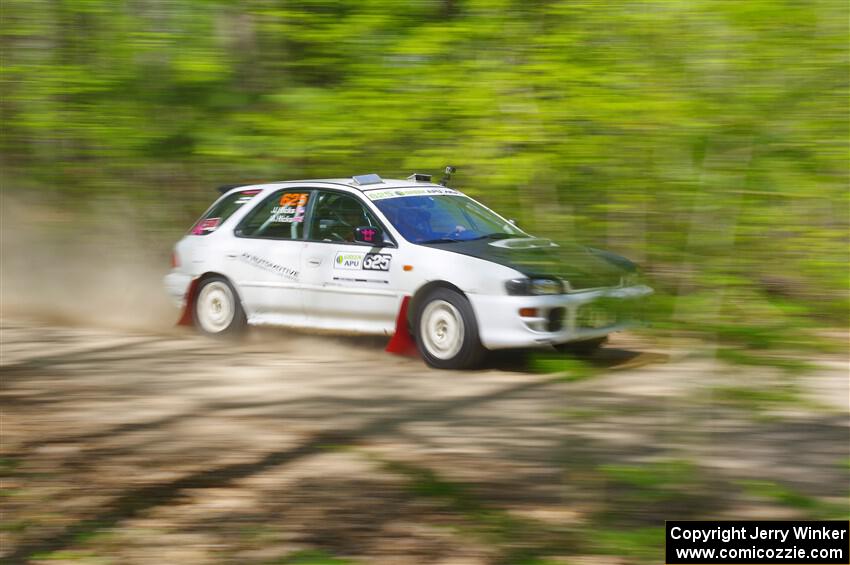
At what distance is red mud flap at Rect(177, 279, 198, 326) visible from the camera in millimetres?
10083

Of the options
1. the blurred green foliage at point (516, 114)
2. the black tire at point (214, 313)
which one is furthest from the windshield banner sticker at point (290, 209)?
the blurred green foliage at point (516, 114)

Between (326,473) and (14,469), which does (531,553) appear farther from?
(14,469)

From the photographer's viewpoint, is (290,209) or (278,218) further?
(278,218)

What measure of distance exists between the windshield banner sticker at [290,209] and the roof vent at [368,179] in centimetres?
280

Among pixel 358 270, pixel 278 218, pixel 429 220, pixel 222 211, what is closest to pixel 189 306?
pixel 222 211

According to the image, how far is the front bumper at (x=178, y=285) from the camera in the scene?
10.1 meters

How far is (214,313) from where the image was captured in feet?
32.7

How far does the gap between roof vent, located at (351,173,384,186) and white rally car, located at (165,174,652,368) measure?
31.6 inches

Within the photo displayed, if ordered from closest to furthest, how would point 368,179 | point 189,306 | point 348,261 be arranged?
point 368,179 < point 348,261 < point 189,306

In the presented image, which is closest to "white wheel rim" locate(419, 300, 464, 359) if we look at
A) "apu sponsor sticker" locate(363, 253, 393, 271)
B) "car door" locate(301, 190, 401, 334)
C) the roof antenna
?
"car door" locate(301, 190, 401, 334)

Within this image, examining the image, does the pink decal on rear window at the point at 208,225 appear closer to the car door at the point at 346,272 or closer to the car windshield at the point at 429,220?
the car door at the point at 346,272

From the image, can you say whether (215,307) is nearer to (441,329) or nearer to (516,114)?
(441,329)

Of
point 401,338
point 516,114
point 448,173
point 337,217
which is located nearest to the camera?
point 516,114

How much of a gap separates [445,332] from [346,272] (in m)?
1.13
